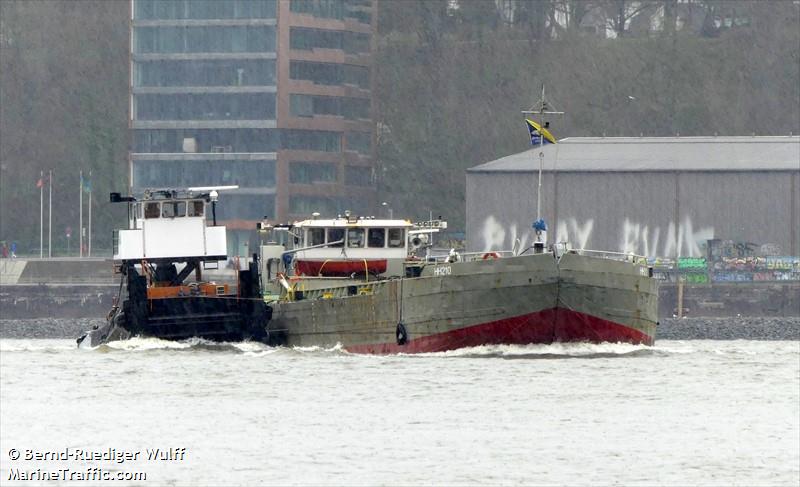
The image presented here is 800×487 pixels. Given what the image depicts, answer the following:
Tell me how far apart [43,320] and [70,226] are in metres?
49.6

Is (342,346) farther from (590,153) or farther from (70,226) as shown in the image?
(70,226)

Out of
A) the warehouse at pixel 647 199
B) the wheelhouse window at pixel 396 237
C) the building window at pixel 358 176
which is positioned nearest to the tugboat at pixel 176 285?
the wheelhouse window at pixel 396 237

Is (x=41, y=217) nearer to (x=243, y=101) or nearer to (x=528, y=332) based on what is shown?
(x=243, y=101)

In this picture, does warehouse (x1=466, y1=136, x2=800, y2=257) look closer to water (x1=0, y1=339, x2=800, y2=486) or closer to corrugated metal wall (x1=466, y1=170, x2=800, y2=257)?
corrugated metal wall (x1=466, y1=170, x2=800, y2=257)

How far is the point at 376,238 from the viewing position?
238 ft

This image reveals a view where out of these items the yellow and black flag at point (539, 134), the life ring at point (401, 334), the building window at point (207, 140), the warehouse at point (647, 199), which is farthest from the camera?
the building window at point (207, 140)

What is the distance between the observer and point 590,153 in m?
118

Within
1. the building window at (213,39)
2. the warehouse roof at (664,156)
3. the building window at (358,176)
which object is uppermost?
the building window at (213,39)

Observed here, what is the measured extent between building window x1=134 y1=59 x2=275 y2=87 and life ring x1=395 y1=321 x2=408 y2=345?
89.8 metres

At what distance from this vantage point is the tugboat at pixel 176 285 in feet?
231

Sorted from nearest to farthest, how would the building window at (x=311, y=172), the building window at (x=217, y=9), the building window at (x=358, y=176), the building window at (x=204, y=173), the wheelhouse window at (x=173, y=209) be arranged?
the wheelhouse window at (x=173, y=209)
the building window at (x=217, y=9)
the building window at (x=204, y=173)
the building window at (x=311, y=172)
the building window at (x=358, y=176)

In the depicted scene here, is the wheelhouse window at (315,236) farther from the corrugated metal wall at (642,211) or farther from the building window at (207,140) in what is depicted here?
the building window at (207,140)

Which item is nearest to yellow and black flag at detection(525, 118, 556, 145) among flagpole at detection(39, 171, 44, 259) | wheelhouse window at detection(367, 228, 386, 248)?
wheelhouse window at detection(367, 228, 386, 248)

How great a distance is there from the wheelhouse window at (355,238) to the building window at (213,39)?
82818 mm
